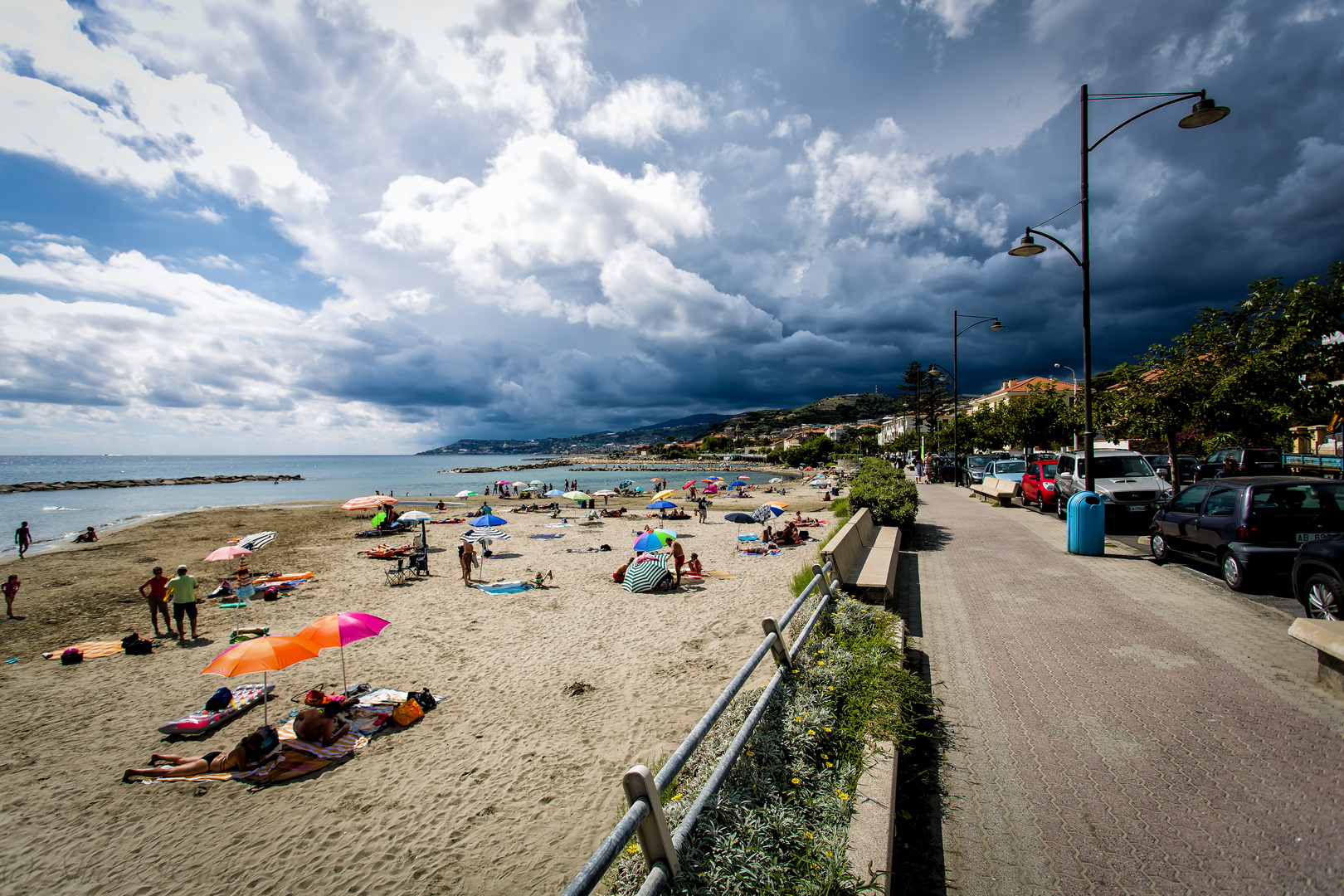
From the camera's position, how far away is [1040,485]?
17.9 m

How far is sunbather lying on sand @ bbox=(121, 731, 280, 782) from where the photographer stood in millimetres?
6625

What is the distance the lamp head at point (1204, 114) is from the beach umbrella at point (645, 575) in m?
12.6

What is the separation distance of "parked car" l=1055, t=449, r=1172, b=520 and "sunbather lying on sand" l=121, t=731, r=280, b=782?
49.8 ft

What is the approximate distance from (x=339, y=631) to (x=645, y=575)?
24.0 ft

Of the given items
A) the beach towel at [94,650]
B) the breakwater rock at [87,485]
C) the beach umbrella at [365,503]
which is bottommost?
the breakwater rock at [87,485]

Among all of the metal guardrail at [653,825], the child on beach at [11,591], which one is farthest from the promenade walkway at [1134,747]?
the child on beach at [11,591]

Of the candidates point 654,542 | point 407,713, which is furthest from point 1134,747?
point 654,542

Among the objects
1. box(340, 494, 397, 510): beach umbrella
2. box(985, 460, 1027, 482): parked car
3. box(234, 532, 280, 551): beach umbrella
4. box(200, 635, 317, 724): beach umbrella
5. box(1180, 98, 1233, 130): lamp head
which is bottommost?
box(234, 532, 280, 551): beach umbrella

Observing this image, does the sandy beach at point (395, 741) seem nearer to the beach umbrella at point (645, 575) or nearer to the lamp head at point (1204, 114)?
the beach umbrella at point (645, 575)

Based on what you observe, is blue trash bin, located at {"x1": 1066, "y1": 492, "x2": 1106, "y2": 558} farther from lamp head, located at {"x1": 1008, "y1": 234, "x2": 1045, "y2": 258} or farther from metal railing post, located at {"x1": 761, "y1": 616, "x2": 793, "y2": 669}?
metal railing post, located at {"x1": 761, "y1": 616, "x2": 793, "y2": 669}

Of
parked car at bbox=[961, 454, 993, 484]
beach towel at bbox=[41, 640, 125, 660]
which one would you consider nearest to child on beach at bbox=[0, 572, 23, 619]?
beach towel at bbox=[41, 640, 125, 660]

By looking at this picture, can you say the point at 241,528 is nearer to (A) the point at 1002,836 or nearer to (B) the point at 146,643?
(B) the point at 146,643

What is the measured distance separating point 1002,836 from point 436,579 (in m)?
16.7

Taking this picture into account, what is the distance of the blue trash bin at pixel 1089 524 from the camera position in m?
10.2
